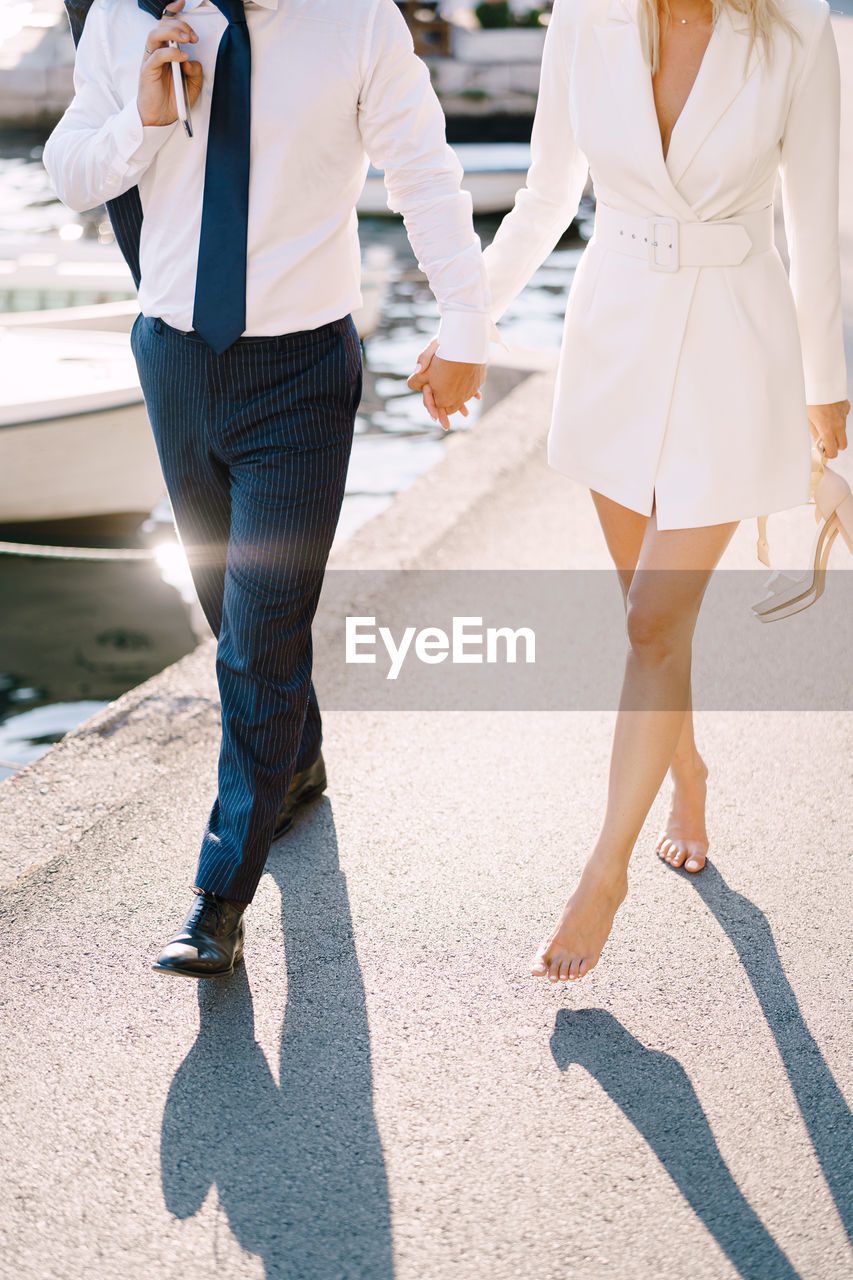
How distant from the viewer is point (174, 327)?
9.23 ft

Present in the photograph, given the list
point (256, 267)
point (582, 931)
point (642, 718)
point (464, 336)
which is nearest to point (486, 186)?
point (464, 336)

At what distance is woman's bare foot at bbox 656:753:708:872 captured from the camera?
10.9 ft

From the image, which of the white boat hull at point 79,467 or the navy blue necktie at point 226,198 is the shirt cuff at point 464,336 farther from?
the white boat hull at point 79,467

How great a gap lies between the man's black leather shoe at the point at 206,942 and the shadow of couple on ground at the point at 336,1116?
109mm

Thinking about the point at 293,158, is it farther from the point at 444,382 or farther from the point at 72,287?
the point at 72,287

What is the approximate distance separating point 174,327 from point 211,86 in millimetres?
473

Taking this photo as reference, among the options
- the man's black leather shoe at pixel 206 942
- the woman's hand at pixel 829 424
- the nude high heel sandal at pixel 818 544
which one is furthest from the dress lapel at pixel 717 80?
the man's black leather shoe at pixel 206 942

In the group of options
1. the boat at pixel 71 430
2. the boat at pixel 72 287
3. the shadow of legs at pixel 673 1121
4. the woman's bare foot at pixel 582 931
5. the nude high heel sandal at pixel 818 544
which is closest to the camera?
the shadow of legs at pixel 673 1121

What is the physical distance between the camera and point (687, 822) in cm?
335

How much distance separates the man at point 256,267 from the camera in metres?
2.65

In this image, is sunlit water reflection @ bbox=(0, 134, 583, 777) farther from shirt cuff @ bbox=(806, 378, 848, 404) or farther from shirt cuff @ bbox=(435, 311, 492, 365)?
shirt cuff @ bbox=(806, 378, 848, 404)

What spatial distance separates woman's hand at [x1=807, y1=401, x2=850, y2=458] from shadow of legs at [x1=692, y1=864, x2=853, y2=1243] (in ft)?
3.47

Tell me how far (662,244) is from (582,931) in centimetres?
141

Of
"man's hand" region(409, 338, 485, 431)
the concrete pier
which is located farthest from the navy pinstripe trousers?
the concrete pier
